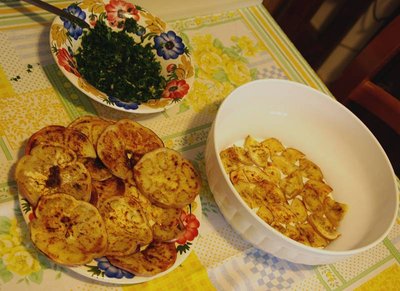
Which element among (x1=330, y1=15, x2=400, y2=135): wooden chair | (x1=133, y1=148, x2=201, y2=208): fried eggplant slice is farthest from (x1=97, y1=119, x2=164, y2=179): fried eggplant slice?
(x1=330, y1=15, x2=400, y2=135): wooden chair

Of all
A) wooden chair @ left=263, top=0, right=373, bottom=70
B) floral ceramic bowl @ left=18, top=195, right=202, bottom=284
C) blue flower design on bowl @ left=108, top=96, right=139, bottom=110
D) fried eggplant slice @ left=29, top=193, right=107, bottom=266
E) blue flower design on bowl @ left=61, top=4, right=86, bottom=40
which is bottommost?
wooden chair @ left=263, top=0, right=373, bottom=70

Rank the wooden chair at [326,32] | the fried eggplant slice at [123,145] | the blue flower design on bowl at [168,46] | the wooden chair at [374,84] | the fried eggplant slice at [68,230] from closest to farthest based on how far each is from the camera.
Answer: the fried eggplant slice at [68,230], the fried eggplant slice at [123,145], the blue flower design on bowl at [168,46], the wooden chair at [374,84], the wooden chair at [326,32]

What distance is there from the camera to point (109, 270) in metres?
0.77

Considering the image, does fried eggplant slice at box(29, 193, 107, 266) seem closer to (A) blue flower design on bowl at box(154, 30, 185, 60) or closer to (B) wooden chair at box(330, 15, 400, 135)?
A: (A) blue flower design on bowl at box(154, 30, 185, 60)

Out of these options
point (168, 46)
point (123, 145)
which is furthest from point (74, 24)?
point (123, 145)

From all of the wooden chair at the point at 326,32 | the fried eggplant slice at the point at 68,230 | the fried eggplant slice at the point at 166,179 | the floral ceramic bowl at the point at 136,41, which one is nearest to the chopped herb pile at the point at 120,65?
the floral ceramic bowl at the point at 136,41

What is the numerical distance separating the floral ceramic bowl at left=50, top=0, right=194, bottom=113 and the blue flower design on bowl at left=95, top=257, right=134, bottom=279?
0.37 metres

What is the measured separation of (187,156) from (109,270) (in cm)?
42

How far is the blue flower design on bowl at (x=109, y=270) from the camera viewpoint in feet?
Result: 2.50

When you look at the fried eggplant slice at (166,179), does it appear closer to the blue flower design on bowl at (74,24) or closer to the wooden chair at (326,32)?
→ the blue flower design on bowl at (74,24)

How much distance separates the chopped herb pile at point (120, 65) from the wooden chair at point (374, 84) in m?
0.99

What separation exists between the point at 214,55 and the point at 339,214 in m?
0.67

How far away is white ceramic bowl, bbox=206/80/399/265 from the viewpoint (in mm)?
995

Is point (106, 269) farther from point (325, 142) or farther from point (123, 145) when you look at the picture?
point (325, 142)
